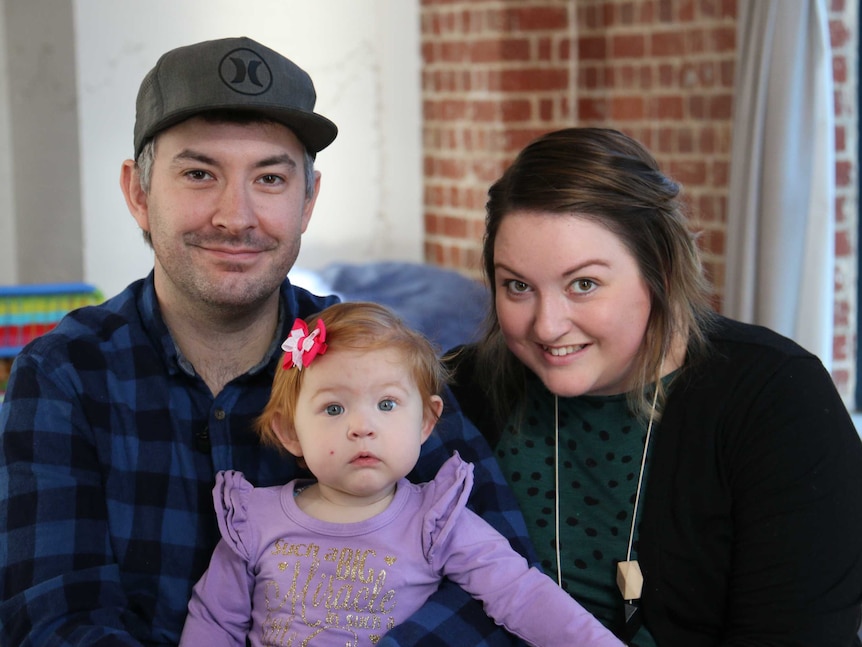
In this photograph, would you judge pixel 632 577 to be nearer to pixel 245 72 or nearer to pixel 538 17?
pixel 245 72

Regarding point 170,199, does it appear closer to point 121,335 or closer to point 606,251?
point 121,335

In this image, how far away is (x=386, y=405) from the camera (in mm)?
1621

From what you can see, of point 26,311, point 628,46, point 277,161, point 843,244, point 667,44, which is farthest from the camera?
point 628,46

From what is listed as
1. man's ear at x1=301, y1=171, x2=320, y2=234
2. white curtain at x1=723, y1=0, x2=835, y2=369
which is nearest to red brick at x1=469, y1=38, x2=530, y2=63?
white curtain at x1=723, y1=0, x2=835, y2=369

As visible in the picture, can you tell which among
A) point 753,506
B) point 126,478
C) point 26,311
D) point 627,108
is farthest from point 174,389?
point 627,108

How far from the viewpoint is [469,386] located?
2023 millimetres

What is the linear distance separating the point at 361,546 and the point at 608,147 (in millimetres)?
699

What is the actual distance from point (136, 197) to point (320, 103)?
2.47 m

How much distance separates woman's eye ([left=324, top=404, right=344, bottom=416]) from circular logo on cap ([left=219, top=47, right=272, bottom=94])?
0.50m

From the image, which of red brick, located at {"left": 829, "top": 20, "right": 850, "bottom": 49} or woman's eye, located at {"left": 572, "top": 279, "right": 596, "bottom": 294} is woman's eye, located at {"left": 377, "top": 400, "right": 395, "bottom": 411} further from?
red brick, located at {"left": 829, "top": 20, "right": 850, "bottom": 49}

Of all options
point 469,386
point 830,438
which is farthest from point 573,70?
point 830,438

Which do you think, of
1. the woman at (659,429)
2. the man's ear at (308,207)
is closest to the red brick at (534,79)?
the man's ear at (308,207)

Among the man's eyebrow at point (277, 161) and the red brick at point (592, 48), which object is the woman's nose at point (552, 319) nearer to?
the man's eyebrow at point (277, 161)

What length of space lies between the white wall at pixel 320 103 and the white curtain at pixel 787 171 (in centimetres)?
153
